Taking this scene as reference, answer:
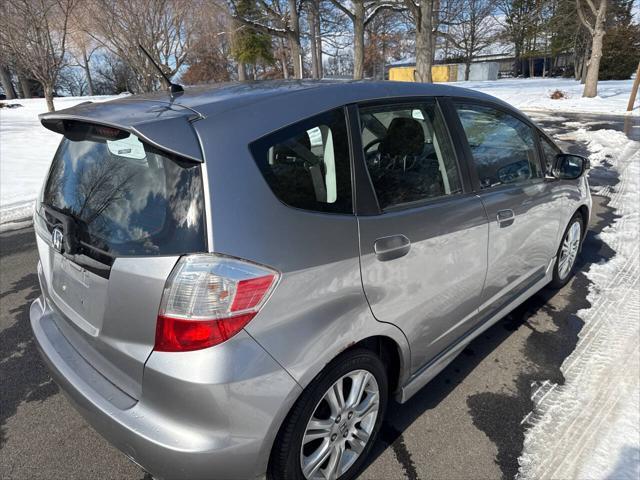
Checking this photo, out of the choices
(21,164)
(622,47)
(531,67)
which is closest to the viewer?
(21,164)

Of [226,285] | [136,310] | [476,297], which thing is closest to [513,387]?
[476,297]

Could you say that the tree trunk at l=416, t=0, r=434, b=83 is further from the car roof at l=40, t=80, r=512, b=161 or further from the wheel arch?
the car roof at l=40, t=80, r=512, b=161

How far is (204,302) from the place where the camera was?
1475 mm

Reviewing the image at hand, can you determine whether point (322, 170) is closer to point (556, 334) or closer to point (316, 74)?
point (556, 334)

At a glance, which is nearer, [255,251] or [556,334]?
[255,251]

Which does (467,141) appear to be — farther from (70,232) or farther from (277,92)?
(70,232)

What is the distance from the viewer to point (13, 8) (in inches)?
490

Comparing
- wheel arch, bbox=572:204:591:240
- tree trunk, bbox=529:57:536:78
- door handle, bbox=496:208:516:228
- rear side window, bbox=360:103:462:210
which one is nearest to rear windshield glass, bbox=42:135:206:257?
rear side window, bbox=360:103:462:210

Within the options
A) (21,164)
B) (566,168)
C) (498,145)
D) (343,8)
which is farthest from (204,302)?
(343,8)

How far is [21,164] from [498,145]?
1019 cm

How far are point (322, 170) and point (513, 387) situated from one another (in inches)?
73.6

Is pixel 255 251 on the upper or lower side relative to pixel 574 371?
upper

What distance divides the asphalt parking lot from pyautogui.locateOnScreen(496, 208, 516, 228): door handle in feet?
3.11

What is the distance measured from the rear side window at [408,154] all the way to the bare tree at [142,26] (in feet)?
40.5
